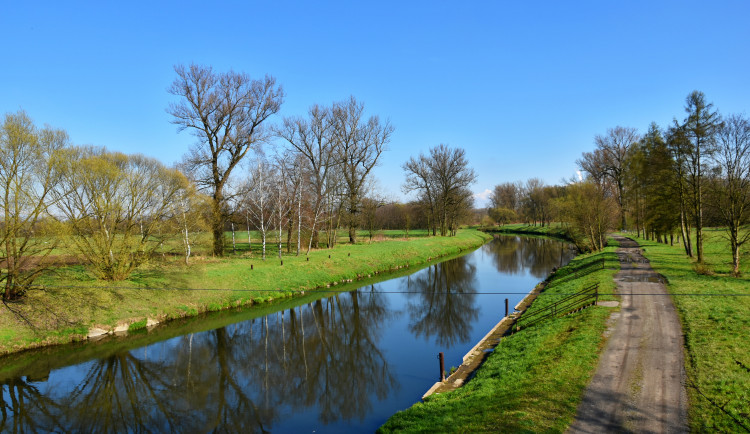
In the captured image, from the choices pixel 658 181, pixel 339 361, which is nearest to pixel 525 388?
pixel 339 361

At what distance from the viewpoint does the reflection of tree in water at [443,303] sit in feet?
61.8

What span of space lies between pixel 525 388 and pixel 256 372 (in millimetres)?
9482

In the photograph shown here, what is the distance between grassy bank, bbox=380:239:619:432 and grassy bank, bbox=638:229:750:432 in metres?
2.29

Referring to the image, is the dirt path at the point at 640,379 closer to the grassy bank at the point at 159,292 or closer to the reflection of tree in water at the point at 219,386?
the reflection of tree in water at the point at 219,386

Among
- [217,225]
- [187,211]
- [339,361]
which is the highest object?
[187,211]

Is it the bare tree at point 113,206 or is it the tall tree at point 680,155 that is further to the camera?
the tall tree at point 680,155

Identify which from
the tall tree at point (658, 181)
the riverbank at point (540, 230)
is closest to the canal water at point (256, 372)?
the tall tree at point (658, 181)

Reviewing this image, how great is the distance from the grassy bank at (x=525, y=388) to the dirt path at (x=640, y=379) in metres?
0.32

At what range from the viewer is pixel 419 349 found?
1648 cm

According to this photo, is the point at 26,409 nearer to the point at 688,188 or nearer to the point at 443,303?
the point at 443,303

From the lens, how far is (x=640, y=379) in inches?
386

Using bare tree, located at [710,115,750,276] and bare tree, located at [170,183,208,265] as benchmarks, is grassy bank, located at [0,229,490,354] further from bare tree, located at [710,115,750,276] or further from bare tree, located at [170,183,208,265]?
bare tree, located at [710,115,750,276]

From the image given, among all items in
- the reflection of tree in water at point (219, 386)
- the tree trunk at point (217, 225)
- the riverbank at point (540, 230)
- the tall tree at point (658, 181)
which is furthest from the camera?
the riverbank at point (540, 230)

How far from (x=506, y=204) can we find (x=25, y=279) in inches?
4531
